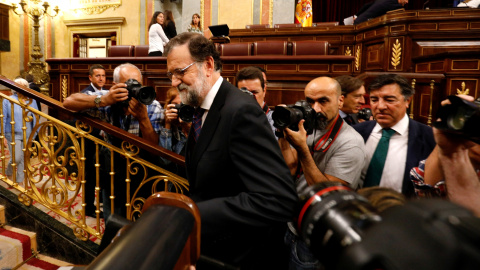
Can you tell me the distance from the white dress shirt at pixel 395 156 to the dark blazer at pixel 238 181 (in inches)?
25.0

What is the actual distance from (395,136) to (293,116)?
524 mm

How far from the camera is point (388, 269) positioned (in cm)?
27

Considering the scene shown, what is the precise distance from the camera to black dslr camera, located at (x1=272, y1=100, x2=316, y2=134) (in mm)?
1458

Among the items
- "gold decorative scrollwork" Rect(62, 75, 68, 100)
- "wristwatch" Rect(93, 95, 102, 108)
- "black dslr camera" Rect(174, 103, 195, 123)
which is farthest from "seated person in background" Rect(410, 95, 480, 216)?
"gold decorative scrollwork" Rect(62, 75, 68, 100)

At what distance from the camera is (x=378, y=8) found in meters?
5.92

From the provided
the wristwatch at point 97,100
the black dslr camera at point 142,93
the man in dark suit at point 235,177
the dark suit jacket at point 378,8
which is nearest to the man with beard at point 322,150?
the man in dark suit at point 235,177

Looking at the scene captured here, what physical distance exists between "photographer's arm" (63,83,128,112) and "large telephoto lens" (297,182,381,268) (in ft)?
5.07

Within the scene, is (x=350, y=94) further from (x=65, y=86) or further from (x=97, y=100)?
(x=65, y=86)

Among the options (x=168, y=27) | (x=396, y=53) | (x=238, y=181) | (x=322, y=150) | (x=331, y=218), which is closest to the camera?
(x=331, y=218)

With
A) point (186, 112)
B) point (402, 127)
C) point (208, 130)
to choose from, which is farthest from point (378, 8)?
point (208, 130)

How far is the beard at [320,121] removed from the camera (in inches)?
63.5

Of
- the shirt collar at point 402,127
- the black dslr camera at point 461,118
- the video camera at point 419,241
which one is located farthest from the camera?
the shirt collar at point 402,127

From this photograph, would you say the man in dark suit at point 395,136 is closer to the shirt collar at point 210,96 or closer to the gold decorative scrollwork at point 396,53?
the shirt collar at point 210,96

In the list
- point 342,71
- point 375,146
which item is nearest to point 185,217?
point 375,146
